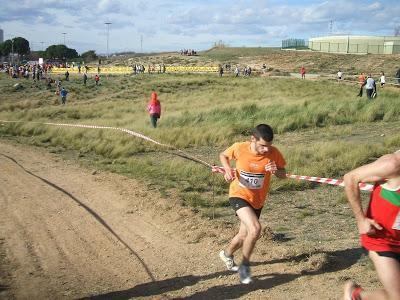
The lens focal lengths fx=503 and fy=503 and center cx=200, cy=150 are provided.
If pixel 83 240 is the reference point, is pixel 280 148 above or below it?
above

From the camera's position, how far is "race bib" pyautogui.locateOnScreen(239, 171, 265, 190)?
17.3 feet

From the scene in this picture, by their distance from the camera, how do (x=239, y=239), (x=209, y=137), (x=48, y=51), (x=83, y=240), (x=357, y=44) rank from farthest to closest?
(x=48, y=51) < (x=357, y=44) < (x=209, y=137) < (x=83, y=240) < (x=239, y=239)

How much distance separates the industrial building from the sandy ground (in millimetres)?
78505

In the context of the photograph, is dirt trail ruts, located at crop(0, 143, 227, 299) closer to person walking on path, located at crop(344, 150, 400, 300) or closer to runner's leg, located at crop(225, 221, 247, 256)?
runner's leg, located at crop(225, 221, 247, 256)

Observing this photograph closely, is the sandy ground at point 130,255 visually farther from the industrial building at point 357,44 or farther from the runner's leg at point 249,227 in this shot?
the industrial building at point 357,44

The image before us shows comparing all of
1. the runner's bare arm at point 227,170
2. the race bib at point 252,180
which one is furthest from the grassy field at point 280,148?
the runner's bare arm at point 227,170

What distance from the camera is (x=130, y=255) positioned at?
636cm

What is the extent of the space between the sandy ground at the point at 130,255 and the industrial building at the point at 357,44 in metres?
78.5

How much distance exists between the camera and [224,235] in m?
6.96

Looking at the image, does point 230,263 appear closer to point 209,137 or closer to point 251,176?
point 251,176

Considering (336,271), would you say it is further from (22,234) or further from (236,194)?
(22,234)

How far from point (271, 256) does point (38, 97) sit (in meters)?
37.6

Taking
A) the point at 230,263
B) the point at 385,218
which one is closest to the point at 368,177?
the point at 385,218

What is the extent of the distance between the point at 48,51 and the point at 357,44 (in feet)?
279
